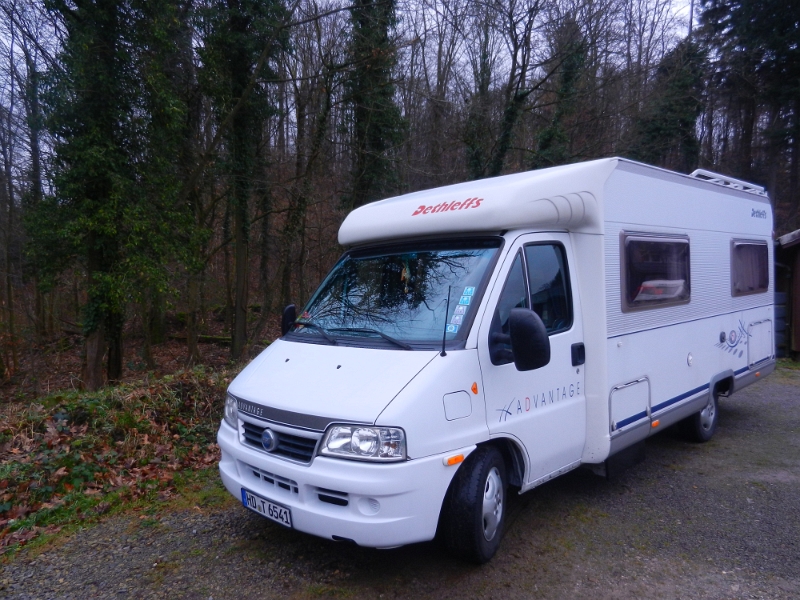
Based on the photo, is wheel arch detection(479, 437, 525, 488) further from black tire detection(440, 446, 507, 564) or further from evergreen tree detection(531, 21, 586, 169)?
evergreen tree detection(531, 21, 586, 169)

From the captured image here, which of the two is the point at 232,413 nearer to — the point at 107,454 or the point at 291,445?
the point at 291,445

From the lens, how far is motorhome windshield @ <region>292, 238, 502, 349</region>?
4.12 metres

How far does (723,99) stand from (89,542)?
27.4m

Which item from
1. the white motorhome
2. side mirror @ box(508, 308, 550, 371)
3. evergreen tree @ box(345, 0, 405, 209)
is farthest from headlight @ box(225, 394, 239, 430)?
evergreen tree @ box(345, 0, 405, 209)

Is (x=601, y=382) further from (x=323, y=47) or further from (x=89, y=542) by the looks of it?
(x=323, y=47)

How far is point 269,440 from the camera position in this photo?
3.91 metres

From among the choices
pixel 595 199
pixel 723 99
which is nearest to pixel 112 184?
pixel 595 199

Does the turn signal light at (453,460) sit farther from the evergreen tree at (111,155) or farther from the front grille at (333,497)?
the evergreen tree at (111,155)

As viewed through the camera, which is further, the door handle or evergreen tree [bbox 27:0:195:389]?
evergreen tree [bbox 27:0:195:389]

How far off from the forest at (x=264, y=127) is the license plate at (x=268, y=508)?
9.30 meters

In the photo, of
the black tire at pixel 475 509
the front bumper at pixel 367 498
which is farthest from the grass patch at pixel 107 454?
the black tire at pixel 475 509

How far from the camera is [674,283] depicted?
5.83 metres

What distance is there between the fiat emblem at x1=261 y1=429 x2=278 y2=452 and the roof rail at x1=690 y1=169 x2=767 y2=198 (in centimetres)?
561

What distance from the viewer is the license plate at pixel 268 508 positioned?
12.3 ft
